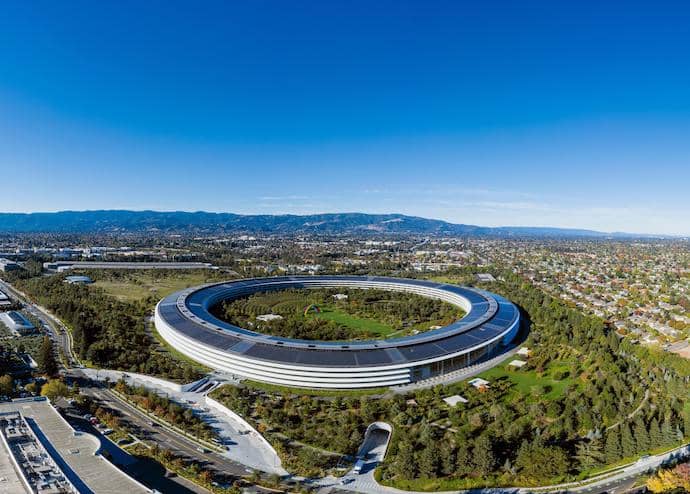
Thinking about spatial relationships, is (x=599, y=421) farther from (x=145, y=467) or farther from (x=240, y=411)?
(x=145, y=467)

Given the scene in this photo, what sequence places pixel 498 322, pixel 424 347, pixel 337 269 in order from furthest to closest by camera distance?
pixel 337 269
pixel 498 322
pixel 424 347

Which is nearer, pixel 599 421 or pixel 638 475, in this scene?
pixel 638 475

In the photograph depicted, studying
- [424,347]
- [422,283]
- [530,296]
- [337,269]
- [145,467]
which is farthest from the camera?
[337,269]

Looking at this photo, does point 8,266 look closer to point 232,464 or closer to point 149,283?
point 149,283

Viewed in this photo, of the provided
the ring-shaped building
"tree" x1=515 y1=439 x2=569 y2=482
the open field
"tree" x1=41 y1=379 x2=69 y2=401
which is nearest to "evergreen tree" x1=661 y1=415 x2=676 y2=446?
"tree" x1=515 y1=439 x2=569 y2=482

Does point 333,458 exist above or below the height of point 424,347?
below

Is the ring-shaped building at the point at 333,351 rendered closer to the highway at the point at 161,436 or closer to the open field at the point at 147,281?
the highway at the point at 161,436

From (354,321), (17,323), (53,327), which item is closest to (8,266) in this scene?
(17,323)

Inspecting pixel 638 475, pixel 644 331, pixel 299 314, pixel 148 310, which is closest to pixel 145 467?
pixel 638 475
